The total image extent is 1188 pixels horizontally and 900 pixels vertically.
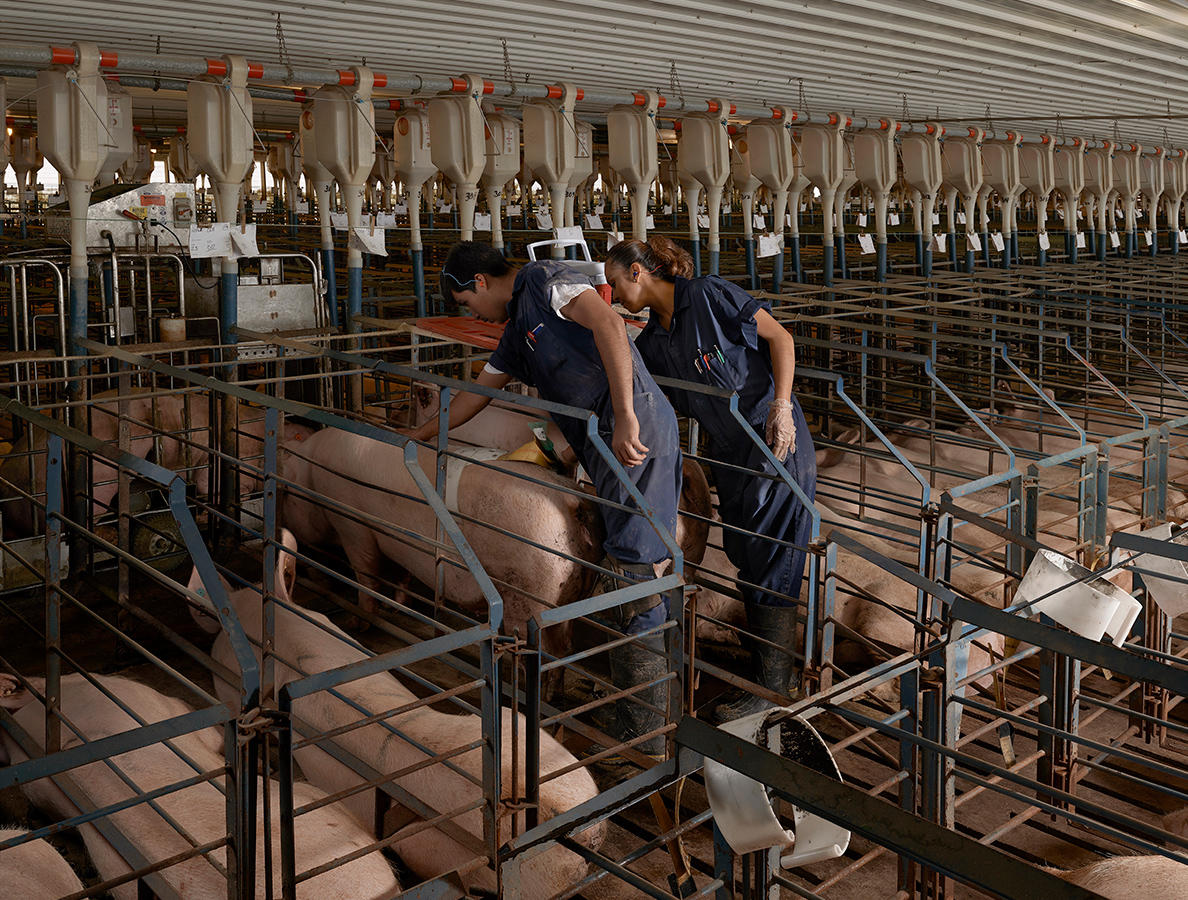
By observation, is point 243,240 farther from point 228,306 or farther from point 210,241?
point 228,306

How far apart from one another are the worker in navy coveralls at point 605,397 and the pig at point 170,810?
1.08 meters

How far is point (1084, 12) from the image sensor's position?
5.61m

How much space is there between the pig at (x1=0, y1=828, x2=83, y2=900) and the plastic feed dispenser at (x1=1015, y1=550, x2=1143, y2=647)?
2.11 metres

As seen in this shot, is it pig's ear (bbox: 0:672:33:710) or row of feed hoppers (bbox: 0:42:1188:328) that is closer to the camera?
pig's ear (bbox: 0:672:33:710)

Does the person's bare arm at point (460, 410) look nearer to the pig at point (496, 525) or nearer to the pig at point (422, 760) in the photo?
the pig at point (496, 525)

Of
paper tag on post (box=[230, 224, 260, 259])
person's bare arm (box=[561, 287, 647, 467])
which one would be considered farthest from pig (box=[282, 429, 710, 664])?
paper tag on post (box=[230, 224, 260, 259])

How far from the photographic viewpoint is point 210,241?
16.0ft

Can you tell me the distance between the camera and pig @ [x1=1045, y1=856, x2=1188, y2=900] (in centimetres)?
211

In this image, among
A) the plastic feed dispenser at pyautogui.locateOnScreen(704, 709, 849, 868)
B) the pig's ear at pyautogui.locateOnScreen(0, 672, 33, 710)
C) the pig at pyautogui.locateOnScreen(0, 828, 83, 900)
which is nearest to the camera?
the plastic feed dispenser at pyautogui.locateOnScreen(704, 709, 849, 868)

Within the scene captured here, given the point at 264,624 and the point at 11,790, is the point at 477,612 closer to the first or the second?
the point at 264,624

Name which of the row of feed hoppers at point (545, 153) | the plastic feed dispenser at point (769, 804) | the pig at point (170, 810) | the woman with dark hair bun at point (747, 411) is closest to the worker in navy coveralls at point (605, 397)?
the woman with dark hair bun at point (747, 411)

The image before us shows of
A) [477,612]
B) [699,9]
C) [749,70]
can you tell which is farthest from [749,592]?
[749,70]

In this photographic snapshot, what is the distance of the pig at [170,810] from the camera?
2.44 metres

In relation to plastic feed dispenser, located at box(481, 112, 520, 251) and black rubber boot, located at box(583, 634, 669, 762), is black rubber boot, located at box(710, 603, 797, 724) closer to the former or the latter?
black rubber boot, located at box(583, 634, 669, 762)
